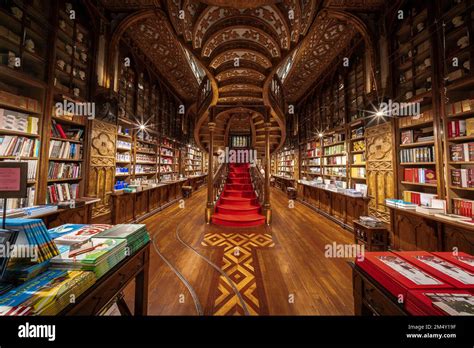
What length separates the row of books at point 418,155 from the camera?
2807 millimetres

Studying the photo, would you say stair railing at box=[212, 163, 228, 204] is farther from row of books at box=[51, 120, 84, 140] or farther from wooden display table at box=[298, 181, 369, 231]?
wooden display table at box=[298, 181, 369, 231]

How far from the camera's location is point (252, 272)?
241 centimetres

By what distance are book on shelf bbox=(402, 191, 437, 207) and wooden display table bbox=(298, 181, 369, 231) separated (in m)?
0.70

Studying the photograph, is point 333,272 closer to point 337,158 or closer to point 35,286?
point 35,286

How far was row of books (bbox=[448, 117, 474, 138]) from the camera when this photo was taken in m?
2.26

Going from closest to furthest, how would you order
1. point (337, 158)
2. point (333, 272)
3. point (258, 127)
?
point (333, 272) < point (337, 158) < point (258, 127)

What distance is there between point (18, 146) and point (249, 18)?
4.01 metres

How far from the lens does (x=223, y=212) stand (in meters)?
4.82

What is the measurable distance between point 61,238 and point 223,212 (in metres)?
3.84

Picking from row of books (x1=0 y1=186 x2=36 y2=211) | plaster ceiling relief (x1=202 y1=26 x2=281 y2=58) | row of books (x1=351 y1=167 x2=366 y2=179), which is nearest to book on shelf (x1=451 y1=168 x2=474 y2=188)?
row of books (x1=351 y1=167 x2=366 y2=179)

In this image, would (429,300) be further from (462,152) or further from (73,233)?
(462,152)

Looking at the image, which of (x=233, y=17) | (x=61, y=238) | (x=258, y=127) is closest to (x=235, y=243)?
(x=61, y=238)

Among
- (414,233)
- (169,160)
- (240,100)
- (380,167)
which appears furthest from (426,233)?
(169,160)

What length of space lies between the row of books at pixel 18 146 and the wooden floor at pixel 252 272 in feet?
7.67
